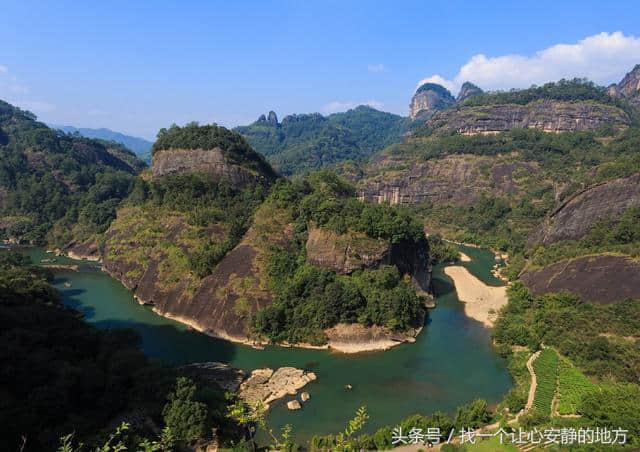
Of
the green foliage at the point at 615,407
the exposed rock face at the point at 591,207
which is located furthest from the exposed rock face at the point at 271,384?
the exposed rock face at the point at 591,207

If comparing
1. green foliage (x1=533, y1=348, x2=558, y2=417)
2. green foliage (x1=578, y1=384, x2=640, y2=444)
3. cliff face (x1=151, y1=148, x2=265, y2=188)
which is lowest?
green foliage (x1=533, y1=348, x2=558, y2=417)

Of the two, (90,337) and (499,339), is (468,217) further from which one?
(90,337)

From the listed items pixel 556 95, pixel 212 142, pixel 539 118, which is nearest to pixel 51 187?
pixel 212 142

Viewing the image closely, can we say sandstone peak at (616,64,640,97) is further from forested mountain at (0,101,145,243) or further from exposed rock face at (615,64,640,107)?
forested mountain at (0,101,145,243)

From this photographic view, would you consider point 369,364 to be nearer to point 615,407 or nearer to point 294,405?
point 294,405

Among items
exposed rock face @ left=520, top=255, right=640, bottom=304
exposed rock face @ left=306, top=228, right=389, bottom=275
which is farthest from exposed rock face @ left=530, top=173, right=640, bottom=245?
exposed rock face @ left=306, top=228, right=389, bottom=275

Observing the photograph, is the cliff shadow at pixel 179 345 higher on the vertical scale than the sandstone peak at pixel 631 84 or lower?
lower

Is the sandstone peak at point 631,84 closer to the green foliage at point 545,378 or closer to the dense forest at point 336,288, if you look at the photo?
the dense forest at point 336,288
